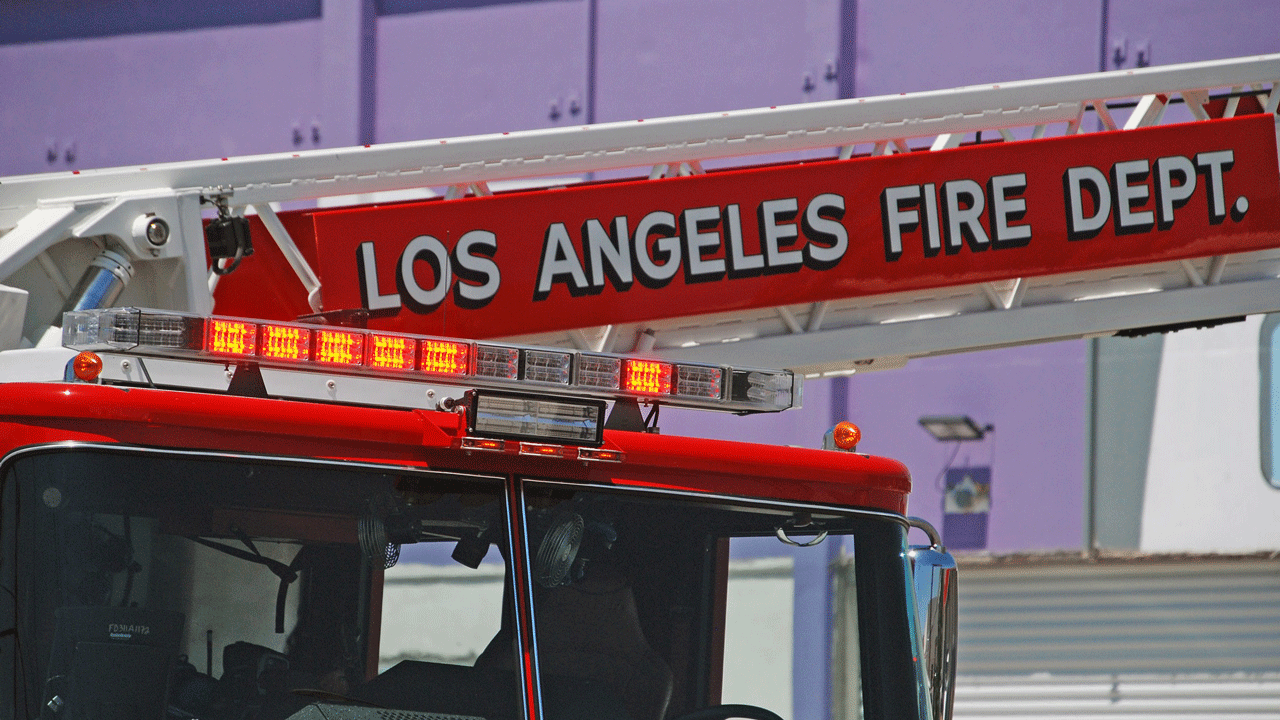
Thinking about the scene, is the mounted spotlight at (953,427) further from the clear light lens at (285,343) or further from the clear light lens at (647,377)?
the clear light lens at (285,343)

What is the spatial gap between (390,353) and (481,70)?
8357 mm

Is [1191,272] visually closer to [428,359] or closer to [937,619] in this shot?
[937,619]

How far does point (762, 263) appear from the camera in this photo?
5125mm

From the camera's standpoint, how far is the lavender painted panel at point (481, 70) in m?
11.3

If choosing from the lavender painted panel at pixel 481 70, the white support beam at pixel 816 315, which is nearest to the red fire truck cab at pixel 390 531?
the white support beam at pixel 816 315

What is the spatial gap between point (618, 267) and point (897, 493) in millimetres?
1605

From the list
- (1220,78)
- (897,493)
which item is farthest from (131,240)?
(1220,78)

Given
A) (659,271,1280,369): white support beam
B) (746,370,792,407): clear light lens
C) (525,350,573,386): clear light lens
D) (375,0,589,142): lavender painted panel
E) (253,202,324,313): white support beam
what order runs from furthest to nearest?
(375,0,589,142): lavender painted panel → (659,271,1280,369): white support beam → (253,202,324,313): white support beam → (746,370,792,407): clear light lens → (525,350,573,386): clear light lens

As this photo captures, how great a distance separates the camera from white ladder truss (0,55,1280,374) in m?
4.81

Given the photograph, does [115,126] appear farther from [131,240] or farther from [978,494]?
[131,240]

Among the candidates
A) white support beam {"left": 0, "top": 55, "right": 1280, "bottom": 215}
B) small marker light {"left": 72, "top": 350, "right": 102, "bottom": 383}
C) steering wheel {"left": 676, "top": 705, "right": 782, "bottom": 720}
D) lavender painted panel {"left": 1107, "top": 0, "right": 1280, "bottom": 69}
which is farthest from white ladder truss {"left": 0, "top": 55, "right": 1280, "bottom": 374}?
lavender painted panel {"left": 1107, "top": 0, "right": 1280, "bottom": 69}

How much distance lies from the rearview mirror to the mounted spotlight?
22.3 ft

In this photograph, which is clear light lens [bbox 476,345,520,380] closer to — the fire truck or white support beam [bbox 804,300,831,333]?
the fire truck

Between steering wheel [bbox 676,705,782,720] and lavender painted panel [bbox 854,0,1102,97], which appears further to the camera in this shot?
lavender painted panel [bbox 854,0,1102,97]
